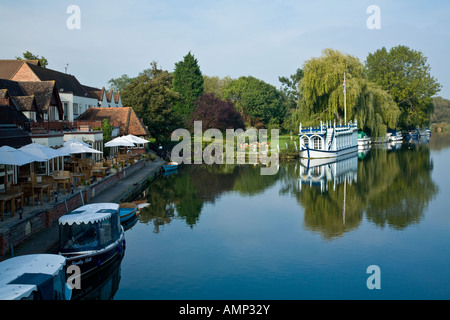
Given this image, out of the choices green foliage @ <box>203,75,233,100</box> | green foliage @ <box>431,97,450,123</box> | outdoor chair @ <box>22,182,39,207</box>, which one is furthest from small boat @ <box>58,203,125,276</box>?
green foliage @ <box>431,97,450,123</box>

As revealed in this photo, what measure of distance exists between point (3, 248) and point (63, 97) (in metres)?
28.5

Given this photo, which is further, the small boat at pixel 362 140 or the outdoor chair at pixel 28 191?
the small boat at pixel 362 140

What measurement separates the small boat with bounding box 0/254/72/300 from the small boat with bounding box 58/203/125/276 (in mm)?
2548

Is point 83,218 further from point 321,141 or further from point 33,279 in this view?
point 321,141

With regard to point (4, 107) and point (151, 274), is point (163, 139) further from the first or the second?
point (151, 274)

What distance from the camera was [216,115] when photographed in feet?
186

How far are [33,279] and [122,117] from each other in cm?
3392

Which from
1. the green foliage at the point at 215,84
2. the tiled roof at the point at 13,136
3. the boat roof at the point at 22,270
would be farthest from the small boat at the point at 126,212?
the green foliage at the point at 215,84

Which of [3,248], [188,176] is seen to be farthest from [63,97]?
[3,248]

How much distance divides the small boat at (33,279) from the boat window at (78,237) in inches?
112

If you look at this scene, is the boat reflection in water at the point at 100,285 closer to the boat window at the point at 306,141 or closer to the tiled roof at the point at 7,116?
the tiled roof at the point at 7,116

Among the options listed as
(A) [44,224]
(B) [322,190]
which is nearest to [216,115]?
(B) [322,190]

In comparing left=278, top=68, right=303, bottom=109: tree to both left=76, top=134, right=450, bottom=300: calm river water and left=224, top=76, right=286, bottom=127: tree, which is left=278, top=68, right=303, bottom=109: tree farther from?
left=76, top=134, right=450, bottom=300: calm river water

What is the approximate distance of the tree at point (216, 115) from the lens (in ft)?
187
